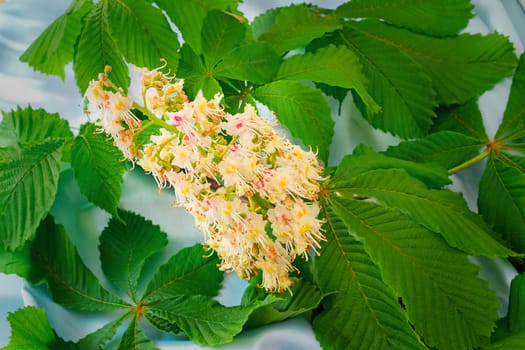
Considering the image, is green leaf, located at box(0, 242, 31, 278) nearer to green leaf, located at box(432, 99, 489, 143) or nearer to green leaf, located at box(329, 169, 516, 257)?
green leaf, located at box(329, 169, 516, 257)

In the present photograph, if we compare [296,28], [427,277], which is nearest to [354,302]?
[427,277]

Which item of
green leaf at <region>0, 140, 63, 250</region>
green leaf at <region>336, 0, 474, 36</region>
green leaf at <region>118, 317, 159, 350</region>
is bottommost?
green leaf at <region>118, 317, 159, 350</region>

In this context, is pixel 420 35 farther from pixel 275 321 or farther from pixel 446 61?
pixel 275 321

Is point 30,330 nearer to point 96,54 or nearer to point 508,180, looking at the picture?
point 96,54

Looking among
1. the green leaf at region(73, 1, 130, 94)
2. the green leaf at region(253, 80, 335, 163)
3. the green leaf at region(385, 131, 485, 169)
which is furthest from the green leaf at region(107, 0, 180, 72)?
the green leaf at region(385, 131, 485, 169)

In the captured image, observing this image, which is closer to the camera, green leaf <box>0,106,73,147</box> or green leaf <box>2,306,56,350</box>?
green leaf <box>2,306,56,350</box>

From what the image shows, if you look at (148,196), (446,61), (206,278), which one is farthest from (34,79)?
(446,61)
